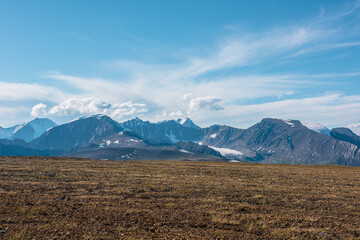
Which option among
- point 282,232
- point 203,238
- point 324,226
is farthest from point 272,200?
point 203,238

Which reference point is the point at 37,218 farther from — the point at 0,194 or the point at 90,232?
the point at 0,194

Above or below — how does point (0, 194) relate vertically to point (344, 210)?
above

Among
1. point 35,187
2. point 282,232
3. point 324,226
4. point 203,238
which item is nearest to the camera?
point 203,238

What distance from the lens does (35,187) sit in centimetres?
3039

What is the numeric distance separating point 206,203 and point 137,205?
6595mm

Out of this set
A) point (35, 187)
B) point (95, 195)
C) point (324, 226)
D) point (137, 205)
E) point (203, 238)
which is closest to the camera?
point (203, 238)

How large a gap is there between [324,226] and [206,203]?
1004 centimetres

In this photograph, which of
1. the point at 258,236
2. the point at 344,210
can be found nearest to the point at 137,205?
the point at 258,236

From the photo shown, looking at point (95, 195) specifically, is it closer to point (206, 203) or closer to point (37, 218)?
point (37, 218)

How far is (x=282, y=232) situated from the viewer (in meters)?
17.3

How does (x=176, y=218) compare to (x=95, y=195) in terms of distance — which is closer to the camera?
(x=176, y=218)

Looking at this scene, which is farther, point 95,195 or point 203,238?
point 95,195

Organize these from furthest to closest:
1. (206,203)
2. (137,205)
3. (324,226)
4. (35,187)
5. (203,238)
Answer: (35,187)
(206,203)
(137,205)
(324,226)
(203,238)

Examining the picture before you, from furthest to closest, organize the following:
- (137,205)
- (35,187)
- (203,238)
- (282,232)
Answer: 1. (35,187)
2. (137,205)
3. (282,232)
4. (203,238)
